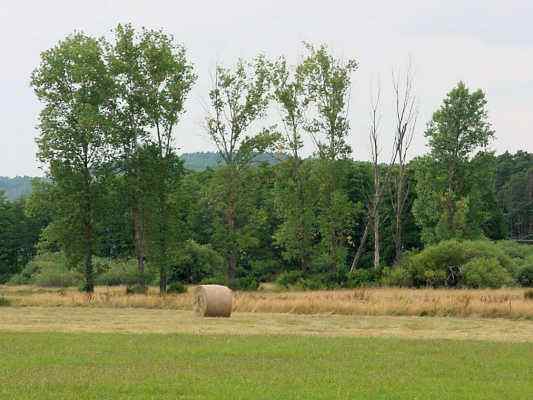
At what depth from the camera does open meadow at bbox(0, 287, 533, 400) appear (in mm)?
14055

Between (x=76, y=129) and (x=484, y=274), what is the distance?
2664 centimetres

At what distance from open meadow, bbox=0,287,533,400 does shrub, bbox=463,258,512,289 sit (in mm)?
16058

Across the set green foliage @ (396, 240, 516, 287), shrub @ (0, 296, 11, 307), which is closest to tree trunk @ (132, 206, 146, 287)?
shrub @ (0, 296, 11, 307)

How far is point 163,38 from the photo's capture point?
52.3 metres

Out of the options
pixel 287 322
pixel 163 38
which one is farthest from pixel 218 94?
pixel 287 322

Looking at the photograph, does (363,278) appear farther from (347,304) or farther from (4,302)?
(4,302)

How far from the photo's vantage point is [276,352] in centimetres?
1948

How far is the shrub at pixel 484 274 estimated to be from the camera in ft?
168

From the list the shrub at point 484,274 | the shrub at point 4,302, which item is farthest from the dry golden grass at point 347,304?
the shrub at point 484,274

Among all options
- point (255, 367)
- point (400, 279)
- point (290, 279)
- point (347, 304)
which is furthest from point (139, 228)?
point (255, 367)

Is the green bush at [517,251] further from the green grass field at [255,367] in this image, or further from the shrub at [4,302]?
the green grass field at [255,367]

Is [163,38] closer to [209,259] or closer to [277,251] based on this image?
[209,259]

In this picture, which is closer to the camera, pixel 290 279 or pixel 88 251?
pixel 88 251

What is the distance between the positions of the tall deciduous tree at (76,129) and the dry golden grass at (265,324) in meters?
17.0
